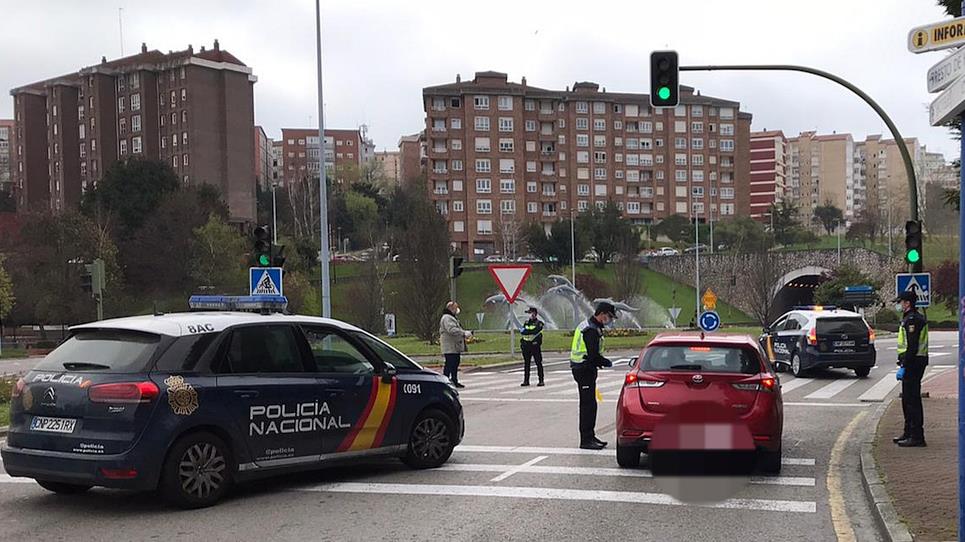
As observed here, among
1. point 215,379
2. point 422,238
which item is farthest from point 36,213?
point 215,379

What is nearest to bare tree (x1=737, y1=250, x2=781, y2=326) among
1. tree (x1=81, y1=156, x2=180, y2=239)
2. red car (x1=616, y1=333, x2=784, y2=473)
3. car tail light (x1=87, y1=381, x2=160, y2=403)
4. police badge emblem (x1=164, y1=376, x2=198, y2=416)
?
red car (x1=616, y1=333, x2=784, y2=473)

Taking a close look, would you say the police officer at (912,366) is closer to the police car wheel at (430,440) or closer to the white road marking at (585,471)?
the white road marking at (585,471)

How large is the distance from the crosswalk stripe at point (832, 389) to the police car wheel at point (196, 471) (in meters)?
13.4

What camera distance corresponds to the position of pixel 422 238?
3909cm

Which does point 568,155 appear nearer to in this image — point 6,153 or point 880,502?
point 6,153

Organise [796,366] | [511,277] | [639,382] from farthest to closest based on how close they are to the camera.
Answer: [511,277], [796,366], [639,382]

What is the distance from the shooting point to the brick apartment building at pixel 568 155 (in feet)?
342

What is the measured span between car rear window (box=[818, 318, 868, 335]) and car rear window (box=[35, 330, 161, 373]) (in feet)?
59.7

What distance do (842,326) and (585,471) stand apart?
14.8 metres

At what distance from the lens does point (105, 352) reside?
24.8 ft

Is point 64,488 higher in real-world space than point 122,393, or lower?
lower

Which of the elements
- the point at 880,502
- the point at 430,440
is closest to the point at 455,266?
the point at 430,440

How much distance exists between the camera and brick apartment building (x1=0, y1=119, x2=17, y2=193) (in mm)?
123287

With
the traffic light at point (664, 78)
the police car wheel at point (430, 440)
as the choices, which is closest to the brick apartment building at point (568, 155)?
the traffic light at point (664, 78)
